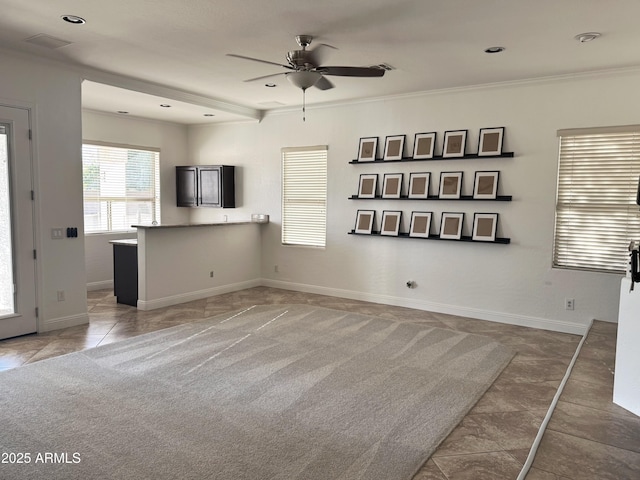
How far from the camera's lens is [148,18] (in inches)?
141

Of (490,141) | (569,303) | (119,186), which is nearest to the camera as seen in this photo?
(569,303)

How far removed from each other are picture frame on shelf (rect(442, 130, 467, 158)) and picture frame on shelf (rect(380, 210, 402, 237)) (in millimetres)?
980

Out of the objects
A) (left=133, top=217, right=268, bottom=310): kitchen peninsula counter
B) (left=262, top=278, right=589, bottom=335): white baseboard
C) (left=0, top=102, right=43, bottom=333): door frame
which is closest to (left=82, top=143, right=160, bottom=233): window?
(left=133, top=217, right=268, bottom=310): kitchen peninsula counter

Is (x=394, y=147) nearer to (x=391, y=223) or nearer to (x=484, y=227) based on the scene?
(x=391, y=223)

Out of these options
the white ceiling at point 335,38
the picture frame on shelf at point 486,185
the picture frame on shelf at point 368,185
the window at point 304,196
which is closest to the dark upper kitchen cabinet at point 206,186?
the window at point 304,196

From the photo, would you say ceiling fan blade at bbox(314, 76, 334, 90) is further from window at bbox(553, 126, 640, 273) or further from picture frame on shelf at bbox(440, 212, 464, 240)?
window at bbox(553, 126, 640, 273)

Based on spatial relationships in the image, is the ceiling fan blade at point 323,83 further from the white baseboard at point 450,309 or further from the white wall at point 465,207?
the white baseboard at point 450,309

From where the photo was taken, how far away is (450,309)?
5855mm

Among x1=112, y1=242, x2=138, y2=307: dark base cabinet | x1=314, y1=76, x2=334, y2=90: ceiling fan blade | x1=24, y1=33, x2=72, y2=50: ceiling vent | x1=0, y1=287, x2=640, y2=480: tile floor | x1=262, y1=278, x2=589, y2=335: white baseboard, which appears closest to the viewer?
x1=0, y1=287, x2=640, y2=480: tile floor

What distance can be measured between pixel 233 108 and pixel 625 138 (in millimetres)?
4985

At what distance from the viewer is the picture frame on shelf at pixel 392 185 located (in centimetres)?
612

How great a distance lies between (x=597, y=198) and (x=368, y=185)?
2709mm

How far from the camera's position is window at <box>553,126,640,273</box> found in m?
4.74

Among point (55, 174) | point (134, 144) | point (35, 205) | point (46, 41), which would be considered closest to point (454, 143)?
point (46, 41)
